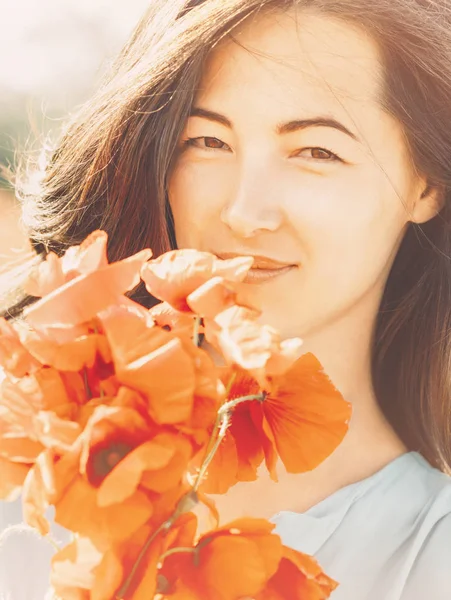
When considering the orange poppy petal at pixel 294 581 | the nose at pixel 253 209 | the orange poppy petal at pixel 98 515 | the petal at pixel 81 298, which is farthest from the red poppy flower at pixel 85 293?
the nose at pixel 253 209

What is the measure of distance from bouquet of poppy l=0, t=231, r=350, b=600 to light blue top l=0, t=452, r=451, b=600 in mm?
600

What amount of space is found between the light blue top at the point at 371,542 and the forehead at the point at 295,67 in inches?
21.3

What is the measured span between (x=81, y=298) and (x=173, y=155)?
0.73 metres

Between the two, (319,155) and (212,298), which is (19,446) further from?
(319,155)

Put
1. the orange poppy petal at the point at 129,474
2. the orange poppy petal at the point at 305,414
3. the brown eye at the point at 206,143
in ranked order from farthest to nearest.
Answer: the brown eye at the point at 206,143, the orange poppy petal at the point at 305,414, the orange poppy petal at the point at 129,474

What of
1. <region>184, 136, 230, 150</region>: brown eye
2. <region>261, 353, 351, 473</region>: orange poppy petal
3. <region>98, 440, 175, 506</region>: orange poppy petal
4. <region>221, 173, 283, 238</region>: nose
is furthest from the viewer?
<region>184, 136, 230, 150</region>: brown eye

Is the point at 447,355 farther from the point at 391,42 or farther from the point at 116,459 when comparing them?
the point at 116,459

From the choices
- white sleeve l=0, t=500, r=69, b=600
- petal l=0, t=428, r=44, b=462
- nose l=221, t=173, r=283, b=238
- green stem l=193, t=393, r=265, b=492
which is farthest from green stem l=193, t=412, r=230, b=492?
white sleeve l=0, t=500, r=69, b=600

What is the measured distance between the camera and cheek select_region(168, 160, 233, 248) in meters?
1.16

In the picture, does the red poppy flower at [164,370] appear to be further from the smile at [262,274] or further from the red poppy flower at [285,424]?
the smile at [262,274]

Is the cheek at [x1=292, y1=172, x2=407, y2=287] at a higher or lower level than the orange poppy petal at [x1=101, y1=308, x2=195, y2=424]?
higher

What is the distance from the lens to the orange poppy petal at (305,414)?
23.7 inches

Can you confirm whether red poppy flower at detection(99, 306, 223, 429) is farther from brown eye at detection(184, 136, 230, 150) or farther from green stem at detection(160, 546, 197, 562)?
brown eye at detection(184, 136, 230, 150)

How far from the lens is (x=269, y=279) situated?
1126 millimetres
